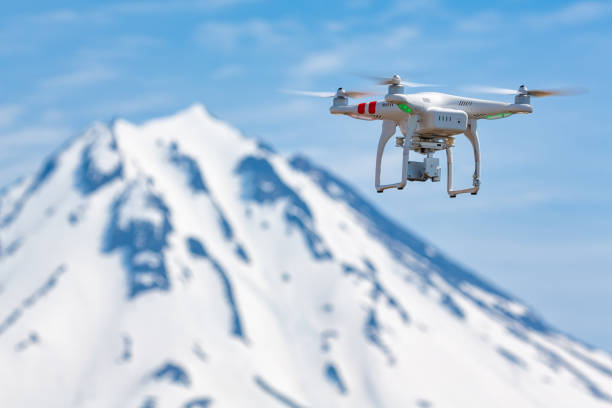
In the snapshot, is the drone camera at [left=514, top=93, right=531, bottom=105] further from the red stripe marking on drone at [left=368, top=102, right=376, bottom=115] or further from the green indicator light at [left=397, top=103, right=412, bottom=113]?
the red stripe marking on drone at [left=368, top=102, right=376, bottom=115]

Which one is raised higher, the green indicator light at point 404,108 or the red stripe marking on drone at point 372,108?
the green indicator light at point 404,108

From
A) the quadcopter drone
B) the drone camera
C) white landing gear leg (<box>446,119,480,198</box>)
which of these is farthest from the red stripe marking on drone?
the drone camera

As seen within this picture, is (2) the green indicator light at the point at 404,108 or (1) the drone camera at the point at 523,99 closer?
(2) the green indicator light at the point at 404,108

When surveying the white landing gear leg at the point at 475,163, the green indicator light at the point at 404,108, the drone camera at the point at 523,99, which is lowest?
the white landing gear leg at the point at 475,163

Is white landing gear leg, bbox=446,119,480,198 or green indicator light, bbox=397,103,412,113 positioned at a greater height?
green indicator light, bbox=397,103,412,113

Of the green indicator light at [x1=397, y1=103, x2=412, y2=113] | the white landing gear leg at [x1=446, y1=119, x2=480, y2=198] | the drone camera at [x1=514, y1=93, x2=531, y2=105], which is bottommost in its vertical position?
the white landing gear leg at [x1=446, y1=119, x2=480, y2=198]

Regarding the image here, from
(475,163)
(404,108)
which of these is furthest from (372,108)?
(475,163)

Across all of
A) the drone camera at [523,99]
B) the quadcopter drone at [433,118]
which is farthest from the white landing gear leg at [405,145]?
the drone camera at [523,99]

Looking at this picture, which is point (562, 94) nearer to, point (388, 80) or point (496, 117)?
point (496, 117)

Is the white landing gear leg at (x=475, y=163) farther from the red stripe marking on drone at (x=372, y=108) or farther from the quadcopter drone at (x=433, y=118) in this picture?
the red stripe marking on drone at (x=372, y=108)
